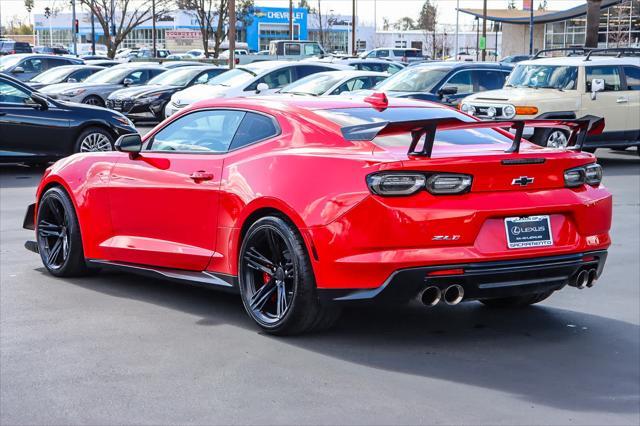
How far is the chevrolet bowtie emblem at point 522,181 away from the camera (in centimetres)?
593

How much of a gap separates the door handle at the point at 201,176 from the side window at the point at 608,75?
42.0 ft

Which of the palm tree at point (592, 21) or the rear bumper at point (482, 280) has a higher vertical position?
the palm tree at point (592, 21)

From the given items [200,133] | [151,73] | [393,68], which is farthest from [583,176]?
[151,73]

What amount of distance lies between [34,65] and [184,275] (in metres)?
30.3

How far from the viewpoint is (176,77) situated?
28.3 metres

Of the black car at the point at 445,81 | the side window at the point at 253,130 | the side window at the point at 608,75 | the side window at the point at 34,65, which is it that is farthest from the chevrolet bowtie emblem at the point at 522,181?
the side window at the point at 34,65

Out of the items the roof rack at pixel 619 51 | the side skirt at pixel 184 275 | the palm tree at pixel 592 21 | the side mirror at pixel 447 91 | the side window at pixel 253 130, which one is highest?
the palm tree at pixel 592 21

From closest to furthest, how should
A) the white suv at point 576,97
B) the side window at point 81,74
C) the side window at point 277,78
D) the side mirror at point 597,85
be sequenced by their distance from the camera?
the white suv at point 576,97 → the side mirror at point 597,85 → the side window at point 277,78 → the side window at point 81,74

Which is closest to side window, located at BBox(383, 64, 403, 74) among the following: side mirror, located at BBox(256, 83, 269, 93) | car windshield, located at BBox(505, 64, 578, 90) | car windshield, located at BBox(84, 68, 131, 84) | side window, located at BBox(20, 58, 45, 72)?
car windshield, located at BBox(84, 68, 131, 84)

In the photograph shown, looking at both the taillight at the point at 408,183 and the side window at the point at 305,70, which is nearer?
the taillight at the point at 408,183

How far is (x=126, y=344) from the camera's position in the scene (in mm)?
6156

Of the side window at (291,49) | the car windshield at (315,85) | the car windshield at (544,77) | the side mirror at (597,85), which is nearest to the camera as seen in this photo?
the side mirror at (597,85)

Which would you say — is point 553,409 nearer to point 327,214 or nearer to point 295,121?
point 327,214

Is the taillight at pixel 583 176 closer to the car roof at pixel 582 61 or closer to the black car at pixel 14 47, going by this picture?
the car roof at pixel 582 61
